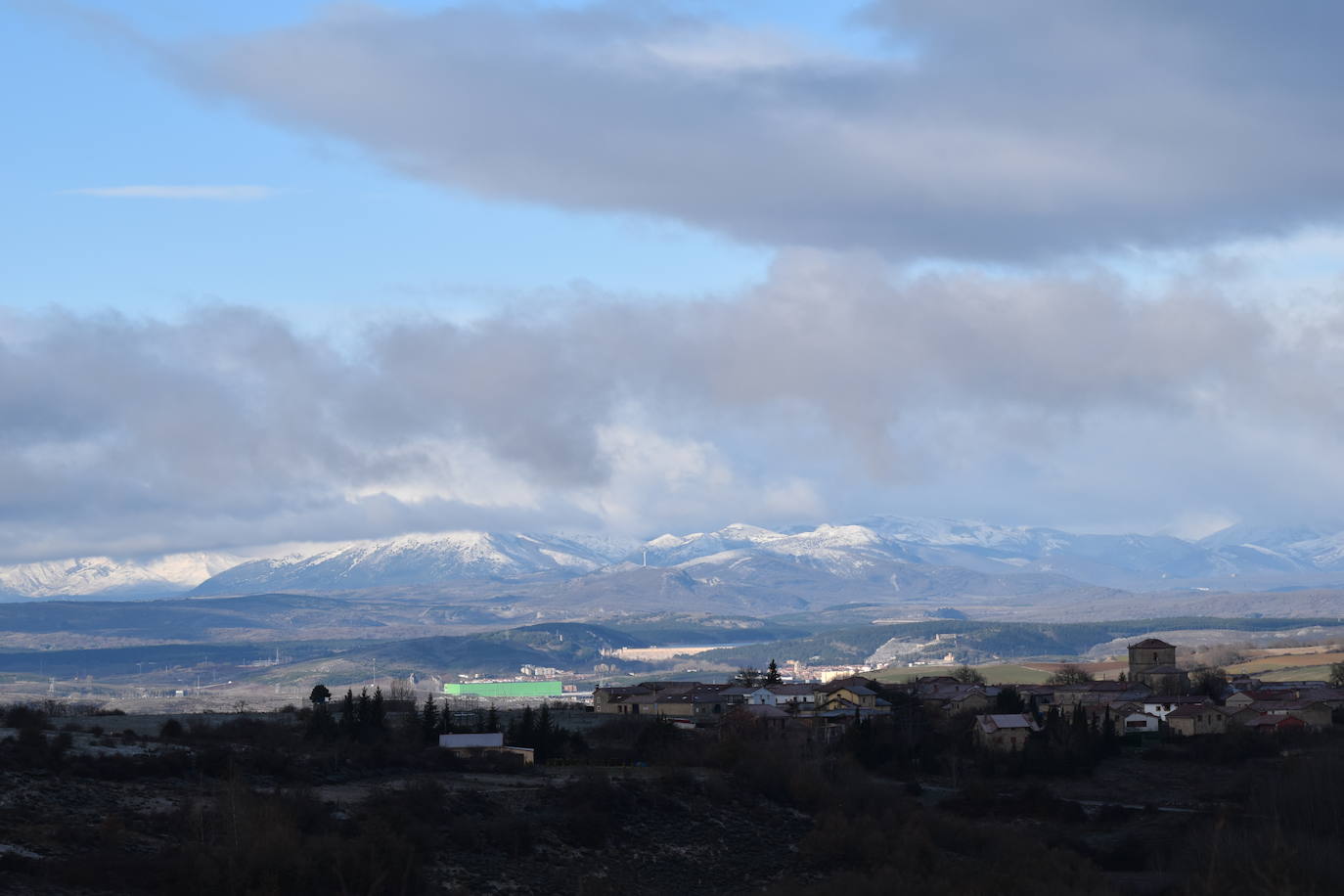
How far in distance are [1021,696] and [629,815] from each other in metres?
69.0

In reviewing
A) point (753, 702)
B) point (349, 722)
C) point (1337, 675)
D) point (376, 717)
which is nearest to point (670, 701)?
point (753, 702)

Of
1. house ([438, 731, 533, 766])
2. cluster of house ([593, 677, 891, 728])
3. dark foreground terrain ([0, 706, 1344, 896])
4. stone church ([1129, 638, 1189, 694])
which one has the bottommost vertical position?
dark foreground terrain ([0, 706, 1344, 896])

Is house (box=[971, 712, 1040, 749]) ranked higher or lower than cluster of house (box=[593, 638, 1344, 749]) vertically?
lower

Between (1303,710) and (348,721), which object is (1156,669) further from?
(348,721)

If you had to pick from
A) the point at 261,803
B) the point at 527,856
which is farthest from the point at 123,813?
the point at 527,856

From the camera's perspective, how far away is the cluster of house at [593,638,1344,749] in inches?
4953

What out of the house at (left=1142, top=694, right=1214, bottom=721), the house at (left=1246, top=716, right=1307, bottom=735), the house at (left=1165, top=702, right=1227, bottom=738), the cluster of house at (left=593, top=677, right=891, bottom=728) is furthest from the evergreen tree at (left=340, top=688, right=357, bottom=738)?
the house at (left=1246, top=716, right=1307, bottom=735)

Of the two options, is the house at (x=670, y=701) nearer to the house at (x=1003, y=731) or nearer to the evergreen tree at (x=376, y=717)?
the house at (x=1003, y=731)

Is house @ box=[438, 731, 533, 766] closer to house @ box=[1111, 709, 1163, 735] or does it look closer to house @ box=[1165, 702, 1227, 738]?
house @ box=[1111, 709, 1163, 735]

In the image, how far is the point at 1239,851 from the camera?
6650 centimetres

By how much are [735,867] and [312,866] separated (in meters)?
24.8

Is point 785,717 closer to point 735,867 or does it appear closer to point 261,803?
point 735,867

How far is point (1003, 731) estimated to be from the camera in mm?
120688

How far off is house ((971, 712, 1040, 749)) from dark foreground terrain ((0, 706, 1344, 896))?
20.6ft
